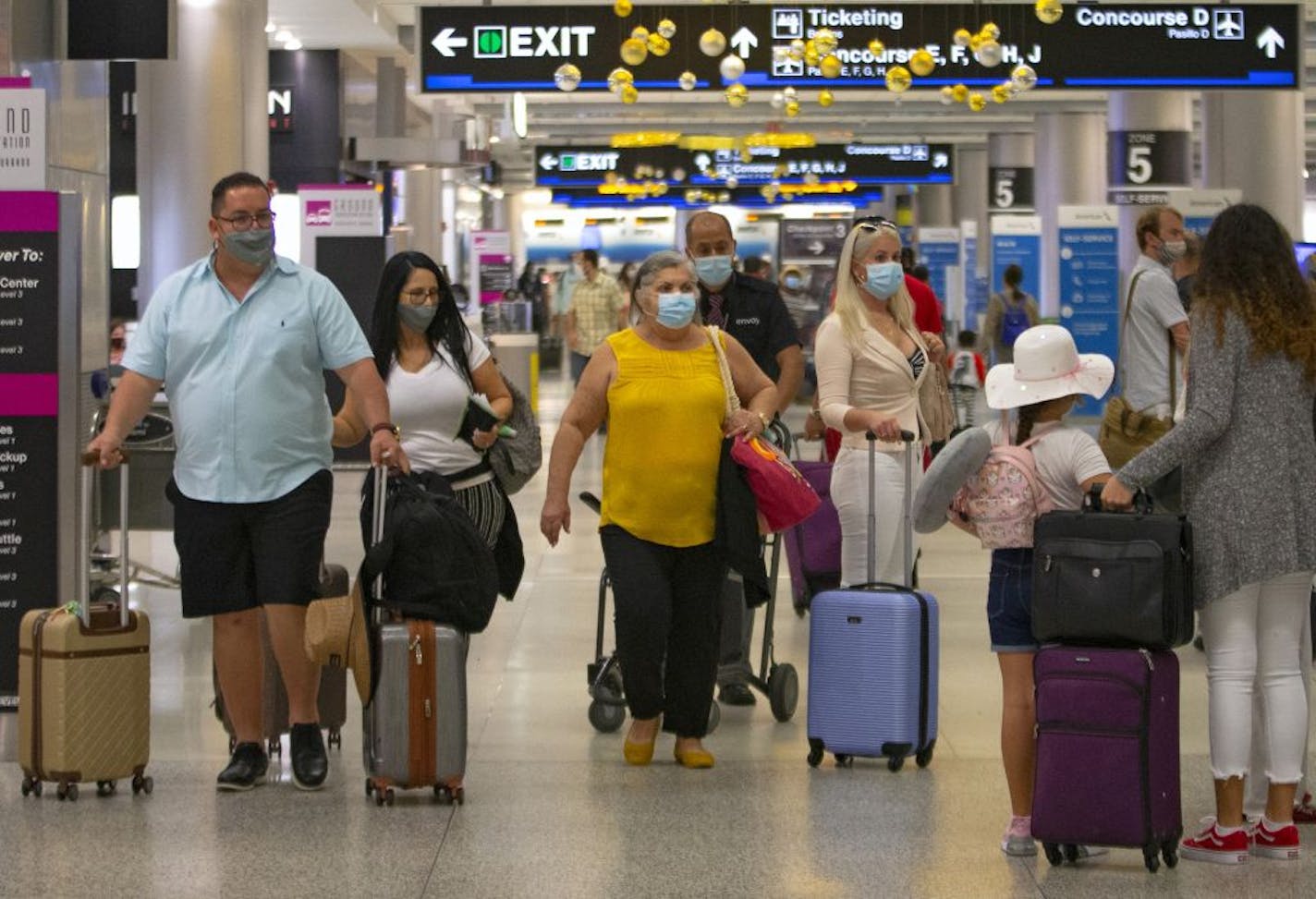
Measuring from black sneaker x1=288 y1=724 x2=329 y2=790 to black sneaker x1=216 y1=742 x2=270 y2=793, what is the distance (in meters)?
0.09

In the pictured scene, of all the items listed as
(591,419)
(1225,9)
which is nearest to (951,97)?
(1225,9)

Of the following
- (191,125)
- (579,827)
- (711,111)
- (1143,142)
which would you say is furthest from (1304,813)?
(711,111)

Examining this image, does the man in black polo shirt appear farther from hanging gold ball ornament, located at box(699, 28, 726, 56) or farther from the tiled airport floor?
hanging gold ball ornament, located at box(699, 28, 726, 56)

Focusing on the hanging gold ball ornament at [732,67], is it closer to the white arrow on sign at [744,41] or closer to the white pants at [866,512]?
the white arrow on sign at [744,41]

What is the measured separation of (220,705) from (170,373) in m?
1.08

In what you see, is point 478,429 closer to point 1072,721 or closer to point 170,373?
point 170,373

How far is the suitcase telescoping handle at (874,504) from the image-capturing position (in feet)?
20.6

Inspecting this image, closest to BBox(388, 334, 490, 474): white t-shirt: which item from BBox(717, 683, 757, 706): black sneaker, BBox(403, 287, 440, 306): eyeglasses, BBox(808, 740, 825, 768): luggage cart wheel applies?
BBox(403, 287, 440, 306): eyeglasses

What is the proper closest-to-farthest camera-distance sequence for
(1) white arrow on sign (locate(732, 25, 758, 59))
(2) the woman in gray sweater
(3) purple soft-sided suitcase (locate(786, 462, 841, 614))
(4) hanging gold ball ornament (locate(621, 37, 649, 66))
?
1. (2) the woman in gray sweater
2. (3) purple soft-sided suitcase (locate(786, 462, 841, 614))
3. (4) hanging gold ball ornament (locate(621, 37, 649, 66))
4. (1) white arrow on sign (locate(732, 25, 758, 59))

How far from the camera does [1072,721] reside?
4.87 meters

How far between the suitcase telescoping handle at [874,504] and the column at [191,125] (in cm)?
963

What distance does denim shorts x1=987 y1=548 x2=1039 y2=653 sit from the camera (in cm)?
514

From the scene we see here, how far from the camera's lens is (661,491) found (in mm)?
6105

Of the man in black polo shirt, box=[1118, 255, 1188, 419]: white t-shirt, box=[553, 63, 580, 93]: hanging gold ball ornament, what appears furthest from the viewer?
box=[553, 63, 580, 93]: hanging gold ball ornament
